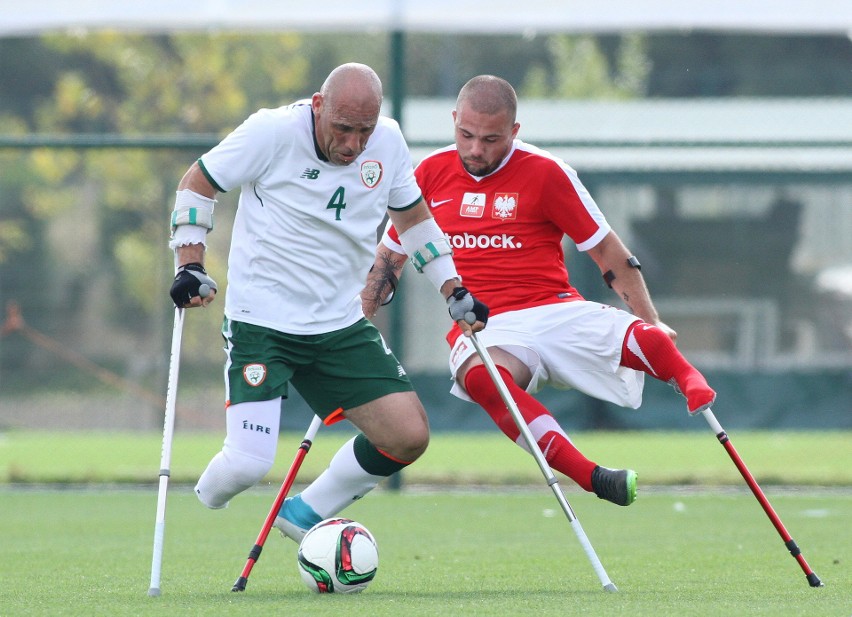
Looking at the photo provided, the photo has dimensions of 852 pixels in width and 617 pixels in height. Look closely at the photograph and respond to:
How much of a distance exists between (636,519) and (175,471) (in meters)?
4.23

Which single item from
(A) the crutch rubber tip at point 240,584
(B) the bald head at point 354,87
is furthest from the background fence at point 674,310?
(B) the bald head at point 354,87

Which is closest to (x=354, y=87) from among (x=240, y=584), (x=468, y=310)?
(x=468, y=310)

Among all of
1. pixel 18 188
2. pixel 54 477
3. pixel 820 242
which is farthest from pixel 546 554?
pixel 18 188

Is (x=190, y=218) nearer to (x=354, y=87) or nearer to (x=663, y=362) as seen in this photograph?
(x=354, y=87)

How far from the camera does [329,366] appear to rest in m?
5.79

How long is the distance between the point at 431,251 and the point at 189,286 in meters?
1.16

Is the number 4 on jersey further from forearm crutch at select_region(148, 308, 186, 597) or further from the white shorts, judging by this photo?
the white shorts

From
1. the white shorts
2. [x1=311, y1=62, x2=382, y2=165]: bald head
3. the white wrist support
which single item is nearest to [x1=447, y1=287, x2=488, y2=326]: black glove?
the white wrist support

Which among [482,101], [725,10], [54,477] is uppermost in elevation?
[725,10]

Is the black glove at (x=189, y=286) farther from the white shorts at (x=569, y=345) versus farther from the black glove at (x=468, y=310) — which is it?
the white shorts at (x=569, y=345)

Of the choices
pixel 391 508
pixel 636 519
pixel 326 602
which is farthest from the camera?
pixel 391 508

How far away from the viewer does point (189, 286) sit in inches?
207

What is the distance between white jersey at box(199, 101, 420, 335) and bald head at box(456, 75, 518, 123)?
21.5 inches

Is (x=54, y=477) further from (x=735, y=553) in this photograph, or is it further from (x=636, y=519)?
(x=735, y=553)
